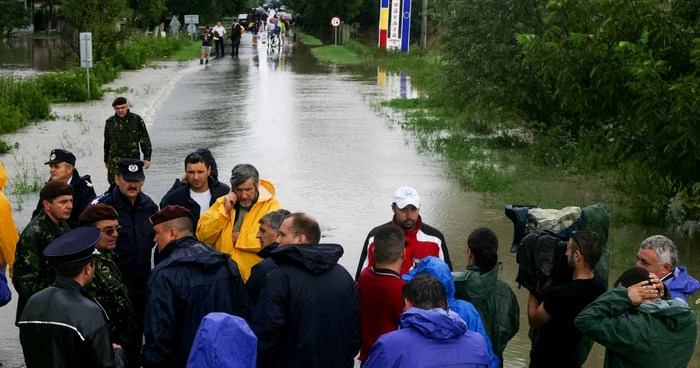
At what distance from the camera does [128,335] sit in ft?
20.3

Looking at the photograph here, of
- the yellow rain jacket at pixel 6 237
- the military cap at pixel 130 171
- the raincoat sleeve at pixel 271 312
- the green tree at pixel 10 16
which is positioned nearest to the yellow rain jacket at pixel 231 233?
the military cap at pixel 130 171

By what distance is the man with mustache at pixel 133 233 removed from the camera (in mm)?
7332

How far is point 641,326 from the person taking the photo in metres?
5.27

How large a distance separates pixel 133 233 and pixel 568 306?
3297 mm

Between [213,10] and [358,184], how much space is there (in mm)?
57042

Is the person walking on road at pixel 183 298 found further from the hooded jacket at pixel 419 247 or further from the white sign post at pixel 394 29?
the white sign post at pixel 394 29

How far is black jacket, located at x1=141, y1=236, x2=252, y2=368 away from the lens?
18.1 ft

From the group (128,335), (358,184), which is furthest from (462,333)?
(358,184)

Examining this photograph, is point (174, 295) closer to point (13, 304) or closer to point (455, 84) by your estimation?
point (13, 304)

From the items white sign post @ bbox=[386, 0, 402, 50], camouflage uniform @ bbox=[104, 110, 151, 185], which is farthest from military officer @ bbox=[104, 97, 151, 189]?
white sign post @ bbox=[386, 0, 402, 50]

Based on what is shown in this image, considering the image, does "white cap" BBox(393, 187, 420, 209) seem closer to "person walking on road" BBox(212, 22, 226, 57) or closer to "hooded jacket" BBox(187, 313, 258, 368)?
"hooded jacket" BBox(187, 313, 258, 368)

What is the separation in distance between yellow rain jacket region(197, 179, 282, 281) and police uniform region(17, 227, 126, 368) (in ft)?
7.16

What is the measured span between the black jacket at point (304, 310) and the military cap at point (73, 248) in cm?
95

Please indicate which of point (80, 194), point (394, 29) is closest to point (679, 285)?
point (80, 194)
